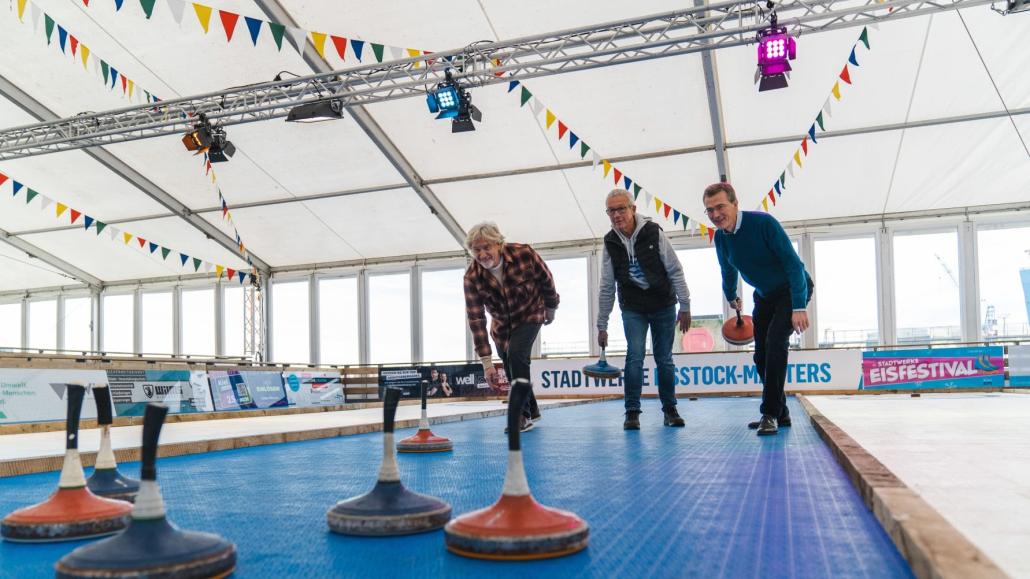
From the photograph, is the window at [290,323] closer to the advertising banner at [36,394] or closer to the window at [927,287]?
the advertising banner at [36,394]

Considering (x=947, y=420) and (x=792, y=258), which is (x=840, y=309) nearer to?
(x=947, y=420)

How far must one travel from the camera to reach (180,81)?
1141cm

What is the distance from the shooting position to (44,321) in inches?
826

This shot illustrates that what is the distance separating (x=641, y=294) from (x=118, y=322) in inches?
732

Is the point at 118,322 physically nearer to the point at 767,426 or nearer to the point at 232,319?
the point at 232,319

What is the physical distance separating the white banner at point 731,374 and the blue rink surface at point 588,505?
8.94 m

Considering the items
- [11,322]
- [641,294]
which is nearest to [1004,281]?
[641,294]

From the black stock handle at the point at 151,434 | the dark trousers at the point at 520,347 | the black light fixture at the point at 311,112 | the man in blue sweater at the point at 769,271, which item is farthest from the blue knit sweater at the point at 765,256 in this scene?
the black light fixture at the point at 311,112

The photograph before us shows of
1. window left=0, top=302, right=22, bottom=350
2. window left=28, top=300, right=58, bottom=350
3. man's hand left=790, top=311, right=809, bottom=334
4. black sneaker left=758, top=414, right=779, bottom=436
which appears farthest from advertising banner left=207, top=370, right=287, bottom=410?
window left=0, top=302, right=22, bottom=350

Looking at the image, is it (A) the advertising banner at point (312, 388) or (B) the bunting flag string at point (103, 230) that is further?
(B) the bunting flag string at point (103, 230)

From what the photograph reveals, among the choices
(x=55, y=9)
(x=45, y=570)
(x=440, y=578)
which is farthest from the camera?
(x=55, y=9)

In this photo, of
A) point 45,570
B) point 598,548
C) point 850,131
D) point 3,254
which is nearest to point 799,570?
point 598,548

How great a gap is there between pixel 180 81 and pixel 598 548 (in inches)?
445

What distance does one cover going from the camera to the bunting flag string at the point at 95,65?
1031 centimetres
